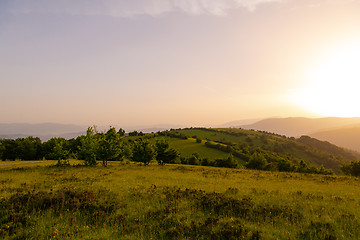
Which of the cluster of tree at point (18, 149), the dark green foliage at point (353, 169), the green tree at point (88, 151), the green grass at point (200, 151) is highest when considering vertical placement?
the green tree at point (88, 151)

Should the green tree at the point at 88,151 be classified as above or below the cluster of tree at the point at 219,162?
above

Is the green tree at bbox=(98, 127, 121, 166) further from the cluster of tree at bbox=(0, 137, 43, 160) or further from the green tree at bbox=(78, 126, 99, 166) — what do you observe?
the cluster of tree at bbox=(0, 137, 43, 160)

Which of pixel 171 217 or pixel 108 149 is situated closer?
pixel 171 217

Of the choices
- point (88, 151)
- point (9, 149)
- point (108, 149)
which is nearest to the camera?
point (88, 151)

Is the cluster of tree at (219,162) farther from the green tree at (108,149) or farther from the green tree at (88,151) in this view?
the green tree at (88,151)

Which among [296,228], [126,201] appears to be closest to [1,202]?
[126,201]

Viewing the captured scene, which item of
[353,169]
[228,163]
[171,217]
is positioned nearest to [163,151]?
[228,163]

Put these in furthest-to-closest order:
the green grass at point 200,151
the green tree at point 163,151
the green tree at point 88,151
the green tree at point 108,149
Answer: the green grass at point 200,151
the green tree at point 163,151
the green tree at point 108,149
the green tree at point 88,151

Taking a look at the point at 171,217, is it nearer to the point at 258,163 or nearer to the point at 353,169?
the point at 353,169

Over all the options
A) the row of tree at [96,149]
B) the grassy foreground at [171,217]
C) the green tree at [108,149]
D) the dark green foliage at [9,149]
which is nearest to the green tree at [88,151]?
the row of tree at [96,149]

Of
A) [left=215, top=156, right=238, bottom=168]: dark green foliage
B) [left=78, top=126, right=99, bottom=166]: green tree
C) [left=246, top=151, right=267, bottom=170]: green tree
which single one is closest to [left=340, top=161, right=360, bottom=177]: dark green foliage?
[left=246, top=151, right=267, bottom=170]: green tree

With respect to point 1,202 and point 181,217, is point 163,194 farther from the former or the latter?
point 1,202

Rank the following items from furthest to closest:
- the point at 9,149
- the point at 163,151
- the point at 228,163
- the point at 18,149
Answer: the point at 228,163 → the point at 18,149 → the point at 9,149 → the point at 163,151

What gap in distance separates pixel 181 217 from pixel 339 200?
1250 centimetres
